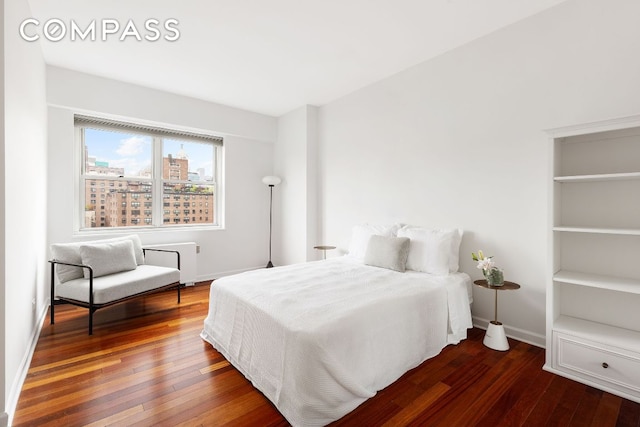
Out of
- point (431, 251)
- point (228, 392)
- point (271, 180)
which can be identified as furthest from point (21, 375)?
point (271, 180)

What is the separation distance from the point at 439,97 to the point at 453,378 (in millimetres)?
2737

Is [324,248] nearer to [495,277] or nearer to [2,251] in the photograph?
[495,277]

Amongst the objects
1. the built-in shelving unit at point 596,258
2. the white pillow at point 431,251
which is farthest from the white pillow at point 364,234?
the built-in shelving unit at point 596,258

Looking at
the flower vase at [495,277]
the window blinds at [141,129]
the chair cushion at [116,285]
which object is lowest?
the chair cushion at [116,285]

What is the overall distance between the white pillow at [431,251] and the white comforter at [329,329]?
108 millimetres

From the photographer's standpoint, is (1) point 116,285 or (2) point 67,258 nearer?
(1) point 116,285

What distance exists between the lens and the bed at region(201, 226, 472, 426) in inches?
67.1

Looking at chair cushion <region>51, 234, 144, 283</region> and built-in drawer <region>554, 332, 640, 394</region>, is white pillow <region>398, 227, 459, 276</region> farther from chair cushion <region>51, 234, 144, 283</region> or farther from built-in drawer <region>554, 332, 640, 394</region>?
chair cushion <region>51, 234, 144, 283</region>

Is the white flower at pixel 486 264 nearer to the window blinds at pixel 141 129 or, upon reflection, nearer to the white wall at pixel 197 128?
the white wall at pixel 197 128

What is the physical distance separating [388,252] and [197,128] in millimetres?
3437

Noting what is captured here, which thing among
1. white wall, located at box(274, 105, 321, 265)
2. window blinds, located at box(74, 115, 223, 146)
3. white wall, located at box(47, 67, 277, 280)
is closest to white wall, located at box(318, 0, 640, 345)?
white wall, located at box(274, 105, 321, 265)

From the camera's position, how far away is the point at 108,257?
10.8 feet

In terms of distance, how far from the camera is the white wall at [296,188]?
15.7 ft

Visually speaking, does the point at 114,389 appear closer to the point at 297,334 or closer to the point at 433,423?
the point at 297,334
